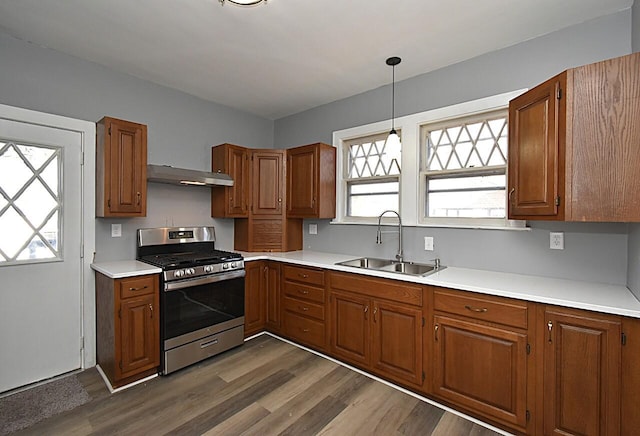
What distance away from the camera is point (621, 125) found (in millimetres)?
1565

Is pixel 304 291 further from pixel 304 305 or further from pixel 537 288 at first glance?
pixel 537 288

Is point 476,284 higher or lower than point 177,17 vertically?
lower

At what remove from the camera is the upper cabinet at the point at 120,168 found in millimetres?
2604

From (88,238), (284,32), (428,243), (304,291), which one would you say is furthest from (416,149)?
(88,238)

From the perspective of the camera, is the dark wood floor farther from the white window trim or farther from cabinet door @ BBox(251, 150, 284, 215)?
cabinet door @ BBox(251, 150, 284, 215)

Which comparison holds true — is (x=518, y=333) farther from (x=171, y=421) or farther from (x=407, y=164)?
(x=171, y=421)

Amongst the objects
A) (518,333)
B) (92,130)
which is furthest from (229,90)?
(518,333)

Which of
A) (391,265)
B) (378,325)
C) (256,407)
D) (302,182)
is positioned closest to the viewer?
(256,407)

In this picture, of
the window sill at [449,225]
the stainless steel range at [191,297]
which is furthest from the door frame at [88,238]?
the window sill at [449,225]

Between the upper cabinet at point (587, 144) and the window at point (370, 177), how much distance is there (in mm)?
1398

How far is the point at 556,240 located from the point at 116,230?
12.2 ft

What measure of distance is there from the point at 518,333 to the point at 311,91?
2913 mm

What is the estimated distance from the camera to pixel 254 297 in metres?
3.32

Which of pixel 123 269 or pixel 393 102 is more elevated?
pixel 393 102
